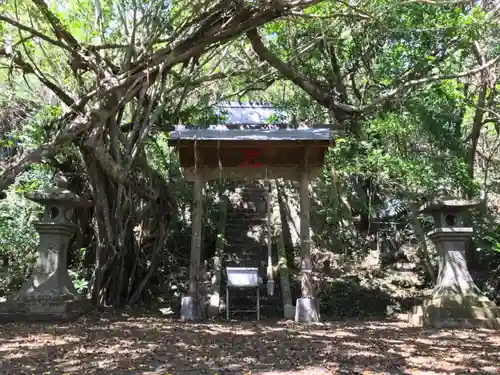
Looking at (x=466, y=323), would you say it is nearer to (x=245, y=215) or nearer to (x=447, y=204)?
(x=447, y=204)

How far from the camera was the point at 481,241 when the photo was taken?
26.7 feet

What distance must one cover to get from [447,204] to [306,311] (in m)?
2.42

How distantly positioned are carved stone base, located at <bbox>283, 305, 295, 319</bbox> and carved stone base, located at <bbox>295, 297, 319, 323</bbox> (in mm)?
303

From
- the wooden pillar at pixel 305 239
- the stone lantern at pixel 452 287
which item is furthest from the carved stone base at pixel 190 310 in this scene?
the stone lantern at pixel 452 287

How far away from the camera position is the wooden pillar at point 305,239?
21.5 feet

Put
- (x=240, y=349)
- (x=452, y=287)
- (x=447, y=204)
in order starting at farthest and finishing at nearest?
(x=447, y=204)
(x=452, y=287)
(x=240, y=349)

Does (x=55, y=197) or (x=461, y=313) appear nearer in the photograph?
(x=461, y=313)

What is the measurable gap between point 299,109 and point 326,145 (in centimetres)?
209

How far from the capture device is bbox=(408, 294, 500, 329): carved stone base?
19.3 ft

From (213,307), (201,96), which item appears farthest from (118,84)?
(213,307)

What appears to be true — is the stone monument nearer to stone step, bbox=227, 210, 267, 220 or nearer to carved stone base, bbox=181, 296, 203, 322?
carved stone base, bbox=181, 296, 203, 322

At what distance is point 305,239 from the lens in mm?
6699

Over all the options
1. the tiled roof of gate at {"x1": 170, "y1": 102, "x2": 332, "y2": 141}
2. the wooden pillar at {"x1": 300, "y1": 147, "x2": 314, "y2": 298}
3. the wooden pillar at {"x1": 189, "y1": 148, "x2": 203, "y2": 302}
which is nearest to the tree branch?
the tiled roof of gate at {"x1": 170, "y1": 102, "x2": 332, "y2": 141}

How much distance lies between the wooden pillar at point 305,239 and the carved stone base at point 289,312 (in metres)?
0.41
